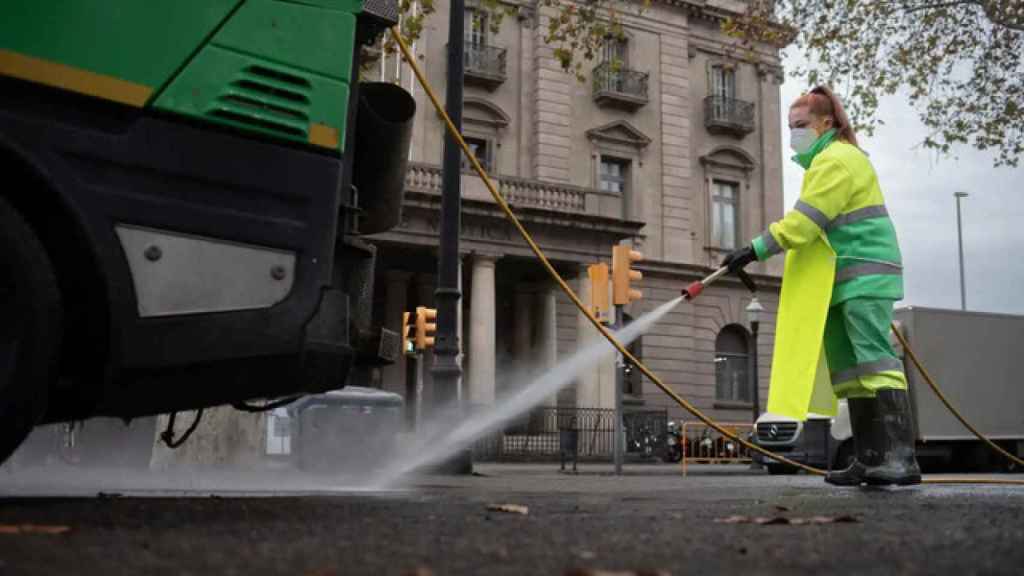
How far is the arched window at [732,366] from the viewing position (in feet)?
105

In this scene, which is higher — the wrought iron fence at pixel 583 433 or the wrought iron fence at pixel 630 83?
the wrought iron fence at pixel 630 83

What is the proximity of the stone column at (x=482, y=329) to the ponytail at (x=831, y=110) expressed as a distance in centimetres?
1896

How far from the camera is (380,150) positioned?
468 cm

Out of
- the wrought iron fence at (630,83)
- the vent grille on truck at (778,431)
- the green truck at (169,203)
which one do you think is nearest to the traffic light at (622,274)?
the vent grille on truck at (778,431)

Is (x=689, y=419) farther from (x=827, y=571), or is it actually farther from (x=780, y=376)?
(x=827, y=571)

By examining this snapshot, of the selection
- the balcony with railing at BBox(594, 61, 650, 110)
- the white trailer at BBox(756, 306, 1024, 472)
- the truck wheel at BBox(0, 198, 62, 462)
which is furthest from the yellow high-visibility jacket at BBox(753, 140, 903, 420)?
the balcony with railing at BBox(594, 61, 650, 110)

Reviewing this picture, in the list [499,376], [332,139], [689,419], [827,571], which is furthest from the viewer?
[689,419]

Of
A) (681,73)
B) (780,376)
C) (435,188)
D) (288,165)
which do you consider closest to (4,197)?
(288,165)

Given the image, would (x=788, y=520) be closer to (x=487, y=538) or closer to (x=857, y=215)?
(x=487, y=538)

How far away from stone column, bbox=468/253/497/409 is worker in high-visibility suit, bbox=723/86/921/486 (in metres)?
19.1

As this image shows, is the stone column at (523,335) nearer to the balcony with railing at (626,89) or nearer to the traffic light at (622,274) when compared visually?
the balcony with railing at (626,89)

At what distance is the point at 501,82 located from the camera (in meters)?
29.1

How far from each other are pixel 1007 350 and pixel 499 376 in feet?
42.0

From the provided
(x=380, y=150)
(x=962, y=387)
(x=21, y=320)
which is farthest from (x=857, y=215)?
(x=962, y=387)
